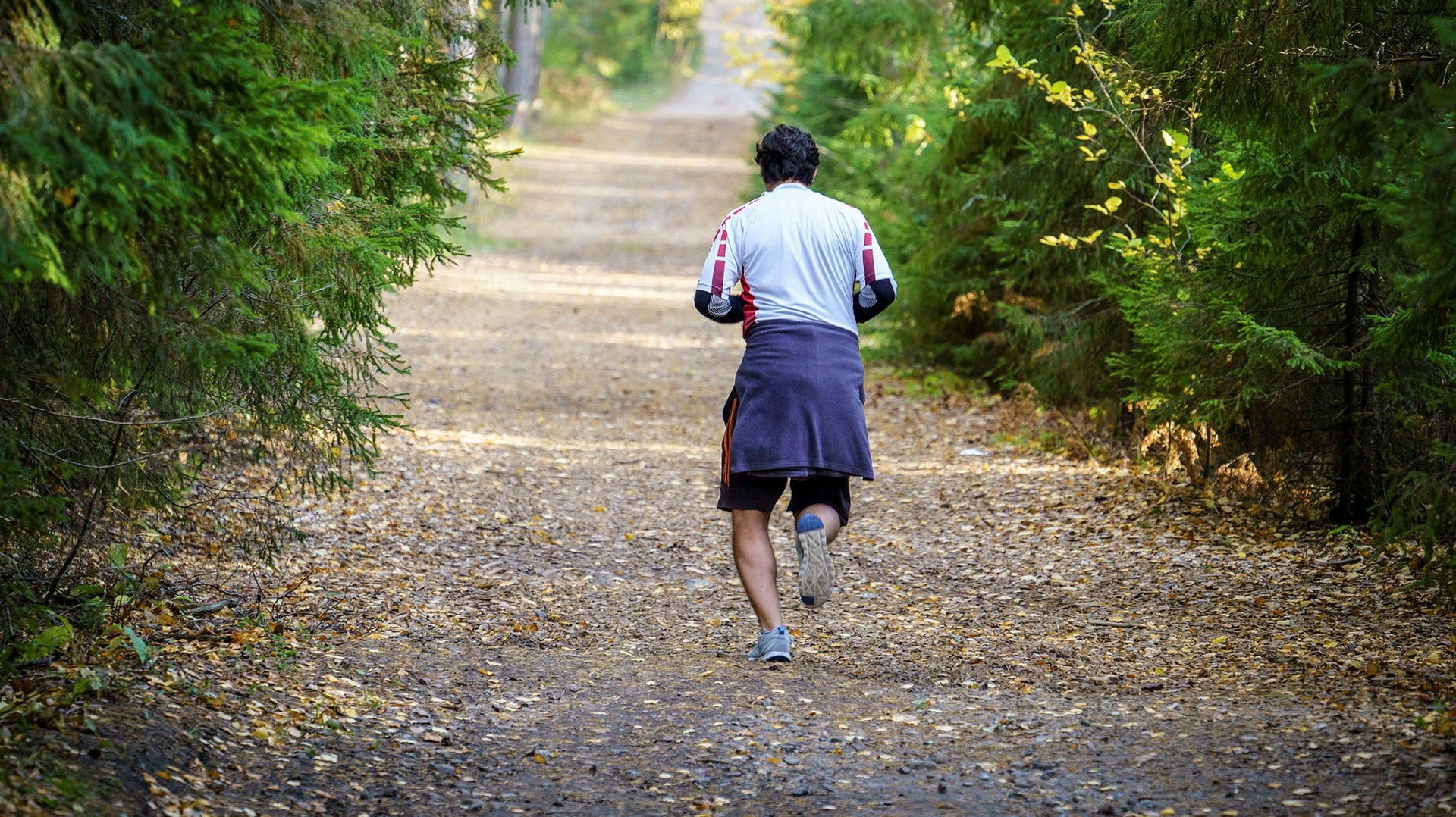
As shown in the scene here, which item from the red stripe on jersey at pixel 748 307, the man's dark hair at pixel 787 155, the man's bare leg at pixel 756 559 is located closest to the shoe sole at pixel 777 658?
the man's bare leg at pixel 756 559

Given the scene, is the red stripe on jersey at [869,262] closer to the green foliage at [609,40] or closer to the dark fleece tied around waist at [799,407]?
the dark fleece tied around waist at [799,407]

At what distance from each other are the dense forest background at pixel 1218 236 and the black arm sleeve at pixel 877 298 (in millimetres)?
1641

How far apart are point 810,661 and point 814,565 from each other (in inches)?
28.0

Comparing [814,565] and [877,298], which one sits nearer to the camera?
[814,565]

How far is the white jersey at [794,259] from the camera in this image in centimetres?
493

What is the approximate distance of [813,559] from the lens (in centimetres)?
484

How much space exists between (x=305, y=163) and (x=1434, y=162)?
3105 millimetres

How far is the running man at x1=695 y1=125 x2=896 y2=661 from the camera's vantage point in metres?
4.87

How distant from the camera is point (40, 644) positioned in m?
4.09

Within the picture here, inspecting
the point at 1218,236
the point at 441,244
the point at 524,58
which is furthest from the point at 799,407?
the point at 524,58

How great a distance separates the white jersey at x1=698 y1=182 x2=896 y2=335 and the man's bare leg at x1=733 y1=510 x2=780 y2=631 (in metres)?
0.78

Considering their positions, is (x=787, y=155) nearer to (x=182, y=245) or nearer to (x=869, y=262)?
(x=869, y=262)

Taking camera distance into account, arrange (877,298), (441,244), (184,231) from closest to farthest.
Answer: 1. (184,231)
2. (877,298)
3. (441,244)

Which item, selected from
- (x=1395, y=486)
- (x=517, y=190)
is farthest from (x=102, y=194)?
(x=517, y=190)
